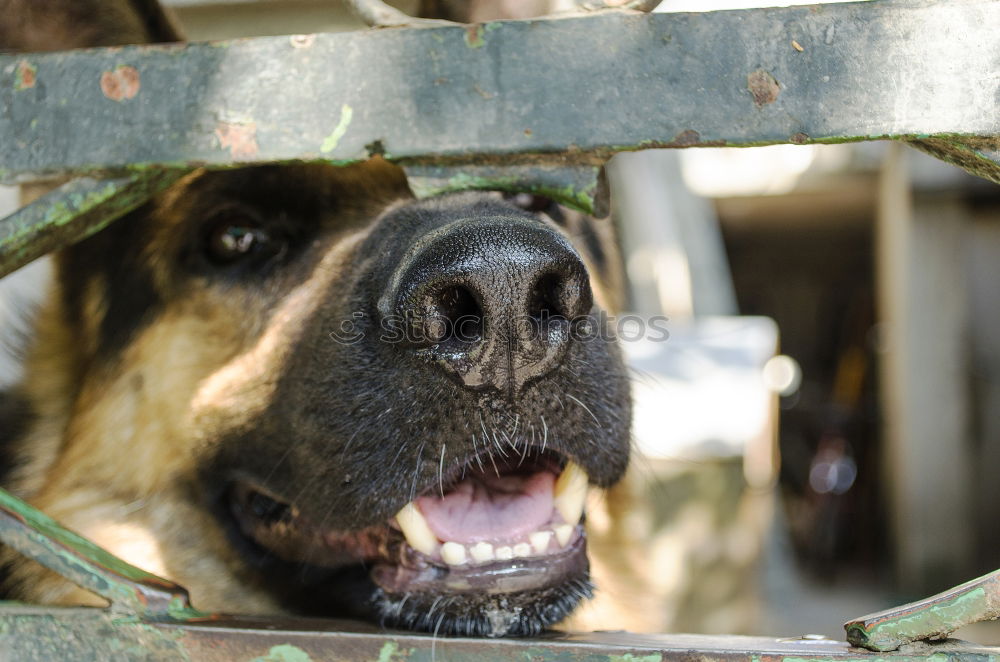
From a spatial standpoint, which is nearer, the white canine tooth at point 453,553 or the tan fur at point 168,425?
the white canine tooth at point 453,553

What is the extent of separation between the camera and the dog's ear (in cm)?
180

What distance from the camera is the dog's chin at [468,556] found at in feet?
4.92

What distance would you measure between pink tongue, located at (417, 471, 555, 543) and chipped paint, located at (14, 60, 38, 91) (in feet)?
3.02

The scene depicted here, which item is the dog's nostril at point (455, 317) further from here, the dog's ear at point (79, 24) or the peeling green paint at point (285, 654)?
the dog's ear at point (79, 24)

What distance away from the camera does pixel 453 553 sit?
1.56 m

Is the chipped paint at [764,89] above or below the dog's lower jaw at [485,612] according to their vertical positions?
above

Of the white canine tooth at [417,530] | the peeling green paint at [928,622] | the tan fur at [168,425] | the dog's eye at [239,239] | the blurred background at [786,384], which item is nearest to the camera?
the peeling green paint at [928,622]

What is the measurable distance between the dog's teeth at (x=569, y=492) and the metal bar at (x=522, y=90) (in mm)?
734

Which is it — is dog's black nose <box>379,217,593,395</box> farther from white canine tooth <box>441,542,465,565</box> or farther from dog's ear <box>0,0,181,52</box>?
dog's ear <box>0,0,181,52</box>

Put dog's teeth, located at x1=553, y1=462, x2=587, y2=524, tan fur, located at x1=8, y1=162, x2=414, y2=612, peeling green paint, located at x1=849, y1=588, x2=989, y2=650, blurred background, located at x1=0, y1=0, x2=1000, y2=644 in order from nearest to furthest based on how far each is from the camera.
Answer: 1. peeling green paint, located at x1=849, y1=588, x2=989, y2=650
2. dog's teeth, located at x1=553, y1=462, x2=587, y2=524
3. tan fur, located at x1=8, y1=162, x2=414, y2=612
4. blurred background, located at x1=0, y1=0, x2=1000, y2=644

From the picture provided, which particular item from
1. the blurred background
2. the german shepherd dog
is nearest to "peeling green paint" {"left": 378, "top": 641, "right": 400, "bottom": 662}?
the german shepherd dog

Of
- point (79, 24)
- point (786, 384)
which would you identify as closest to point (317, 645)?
point (79, 24)

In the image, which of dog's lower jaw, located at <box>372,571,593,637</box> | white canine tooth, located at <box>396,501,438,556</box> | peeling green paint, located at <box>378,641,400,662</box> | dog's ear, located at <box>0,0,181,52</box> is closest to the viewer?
peeling green paint, located at <box>378,641,400,662</box>

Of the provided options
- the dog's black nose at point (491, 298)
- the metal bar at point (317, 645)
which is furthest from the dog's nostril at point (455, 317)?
the metal bar at point (317, 645)
